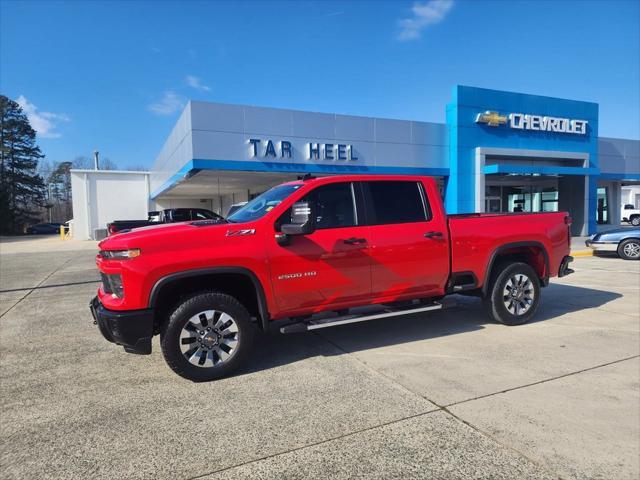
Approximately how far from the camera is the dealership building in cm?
1719

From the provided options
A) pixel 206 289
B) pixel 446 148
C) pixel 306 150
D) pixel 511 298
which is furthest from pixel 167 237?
pixel 446 148

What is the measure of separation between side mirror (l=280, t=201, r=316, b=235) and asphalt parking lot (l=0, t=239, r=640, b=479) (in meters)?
1.42

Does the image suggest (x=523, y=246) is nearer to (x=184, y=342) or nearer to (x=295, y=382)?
(x=295, y=382)

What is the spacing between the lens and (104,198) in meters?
34.2

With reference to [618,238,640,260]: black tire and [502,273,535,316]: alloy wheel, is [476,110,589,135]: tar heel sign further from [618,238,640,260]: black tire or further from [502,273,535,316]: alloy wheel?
[502,273,535,316]: alloy wheel

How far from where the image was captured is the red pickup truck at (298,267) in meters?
4.12

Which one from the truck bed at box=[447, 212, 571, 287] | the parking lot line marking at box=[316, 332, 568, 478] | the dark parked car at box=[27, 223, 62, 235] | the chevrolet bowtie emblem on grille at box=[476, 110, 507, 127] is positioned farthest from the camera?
the dark parked car at box=[27, 223, 62, 235]

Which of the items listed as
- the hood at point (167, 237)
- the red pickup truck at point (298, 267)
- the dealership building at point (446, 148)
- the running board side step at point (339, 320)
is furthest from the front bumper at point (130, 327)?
the dealership building at point (446, 148)

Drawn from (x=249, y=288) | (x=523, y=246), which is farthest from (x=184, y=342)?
(x=523, y=246)

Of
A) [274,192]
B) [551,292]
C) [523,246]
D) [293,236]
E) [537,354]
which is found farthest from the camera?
[551,292]

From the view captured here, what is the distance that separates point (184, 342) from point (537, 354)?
3763 millimetres

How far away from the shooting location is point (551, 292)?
8492 mm

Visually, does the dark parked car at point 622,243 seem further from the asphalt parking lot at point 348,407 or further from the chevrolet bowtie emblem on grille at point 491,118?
the chevrolet bowtie emblem on grille at point 491,118

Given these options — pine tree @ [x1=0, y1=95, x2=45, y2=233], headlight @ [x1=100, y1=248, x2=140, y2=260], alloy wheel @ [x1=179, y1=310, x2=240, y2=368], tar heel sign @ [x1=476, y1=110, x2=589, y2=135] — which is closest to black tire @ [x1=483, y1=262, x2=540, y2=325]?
alloy wheel @ [x1=179, y1=310, x2=240, y2=368]
